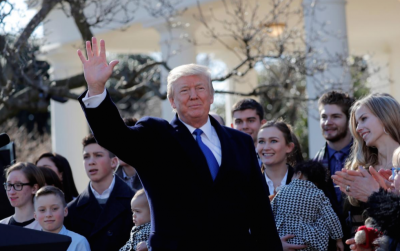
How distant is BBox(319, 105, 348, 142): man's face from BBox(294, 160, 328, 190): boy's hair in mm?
931

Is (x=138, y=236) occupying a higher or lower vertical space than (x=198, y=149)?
Answer: lower

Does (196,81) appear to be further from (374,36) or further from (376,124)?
(374,36)

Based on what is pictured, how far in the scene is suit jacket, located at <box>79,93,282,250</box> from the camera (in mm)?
3635

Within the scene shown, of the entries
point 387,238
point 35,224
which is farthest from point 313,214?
point 35,224

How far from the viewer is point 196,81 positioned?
12.6 feet

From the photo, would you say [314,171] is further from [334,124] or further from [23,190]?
[23,190]

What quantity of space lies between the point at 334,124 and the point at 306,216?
1.57 metres

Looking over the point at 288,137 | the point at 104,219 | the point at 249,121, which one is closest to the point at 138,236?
the point at 104,219

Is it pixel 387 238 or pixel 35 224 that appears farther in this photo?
pixel 35 224

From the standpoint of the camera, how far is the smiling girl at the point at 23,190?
585 cm

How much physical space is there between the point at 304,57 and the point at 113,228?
450 centimetres

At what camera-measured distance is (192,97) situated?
150 inches

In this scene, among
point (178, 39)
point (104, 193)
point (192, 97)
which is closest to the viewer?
point (192, 97)

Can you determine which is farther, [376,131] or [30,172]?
[30,172]
